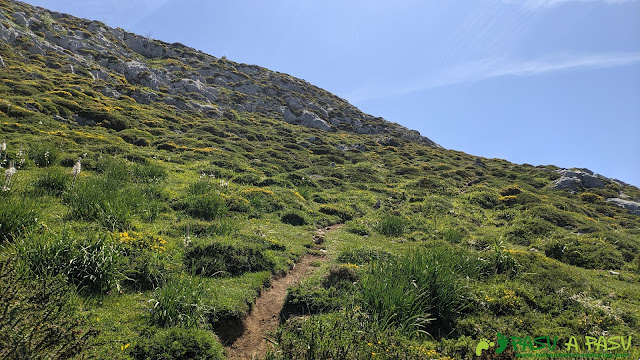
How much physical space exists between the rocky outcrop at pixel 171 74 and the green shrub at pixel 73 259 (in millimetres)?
46060

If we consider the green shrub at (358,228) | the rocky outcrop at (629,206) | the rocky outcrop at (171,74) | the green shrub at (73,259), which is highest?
the rocky outcrop at (171,74)

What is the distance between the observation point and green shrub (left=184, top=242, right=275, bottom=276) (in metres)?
8.82

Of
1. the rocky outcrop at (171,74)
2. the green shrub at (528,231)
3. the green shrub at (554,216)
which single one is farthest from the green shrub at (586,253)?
the rocky outcrop at (171,74)

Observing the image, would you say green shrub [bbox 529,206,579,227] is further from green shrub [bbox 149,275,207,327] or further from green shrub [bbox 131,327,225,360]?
green shrub [bbox 131,327,225,360]

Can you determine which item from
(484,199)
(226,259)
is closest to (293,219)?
(226,259)

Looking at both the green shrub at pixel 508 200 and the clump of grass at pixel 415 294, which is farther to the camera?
the green shrub at pixel 508 200

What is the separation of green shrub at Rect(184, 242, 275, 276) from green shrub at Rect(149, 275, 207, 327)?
159 centimetres

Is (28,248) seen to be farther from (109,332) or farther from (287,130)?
(287,130)

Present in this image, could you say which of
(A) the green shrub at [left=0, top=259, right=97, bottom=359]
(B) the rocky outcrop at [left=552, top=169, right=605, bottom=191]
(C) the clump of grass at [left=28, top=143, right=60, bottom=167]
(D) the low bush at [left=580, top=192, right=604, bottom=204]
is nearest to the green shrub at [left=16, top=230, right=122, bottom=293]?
(A) the green shrub at [left=0, top=259, right=97, bottom=359]

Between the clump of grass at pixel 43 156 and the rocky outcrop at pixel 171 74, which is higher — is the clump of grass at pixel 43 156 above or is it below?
below

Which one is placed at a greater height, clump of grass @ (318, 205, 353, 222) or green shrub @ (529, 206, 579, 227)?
green shrub @ (529, 206, 579, 227)

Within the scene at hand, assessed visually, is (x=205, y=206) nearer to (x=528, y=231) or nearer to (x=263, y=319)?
(x=263, y=319)

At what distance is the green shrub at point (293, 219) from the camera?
16484 millimetres

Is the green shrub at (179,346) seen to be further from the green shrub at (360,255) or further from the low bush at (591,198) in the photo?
the low bush at (591,198)
